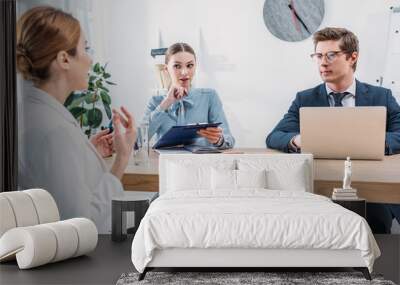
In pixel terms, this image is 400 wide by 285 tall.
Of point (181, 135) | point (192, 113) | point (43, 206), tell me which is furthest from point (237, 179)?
point (43, 206)

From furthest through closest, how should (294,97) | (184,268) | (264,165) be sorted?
(294,97) → (264,165) → (184,268)

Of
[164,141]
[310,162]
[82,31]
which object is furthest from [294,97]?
[82,31]

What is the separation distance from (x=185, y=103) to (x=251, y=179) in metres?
1.39

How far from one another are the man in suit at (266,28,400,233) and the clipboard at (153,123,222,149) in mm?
839

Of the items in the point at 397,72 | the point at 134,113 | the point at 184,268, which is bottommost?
the point at 184,268

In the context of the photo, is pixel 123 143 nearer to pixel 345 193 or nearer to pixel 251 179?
pixel 251 179

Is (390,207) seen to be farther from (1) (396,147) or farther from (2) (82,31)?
(2) (82,31)

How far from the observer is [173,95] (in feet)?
24.1

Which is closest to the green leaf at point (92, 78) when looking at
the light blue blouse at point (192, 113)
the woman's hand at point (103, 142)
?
the woman's hand at point (103, 142)

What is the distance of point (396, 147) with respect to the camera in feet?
22.7

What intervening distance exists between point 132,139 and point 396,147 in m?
2.83

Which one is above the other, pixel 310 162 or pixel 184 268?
pixel 310 162

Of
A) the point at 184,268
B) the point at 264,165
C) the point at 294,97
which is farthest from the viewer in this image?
the point at 294,97

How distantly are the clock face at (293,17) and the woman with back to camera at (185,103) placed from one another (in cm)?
94
